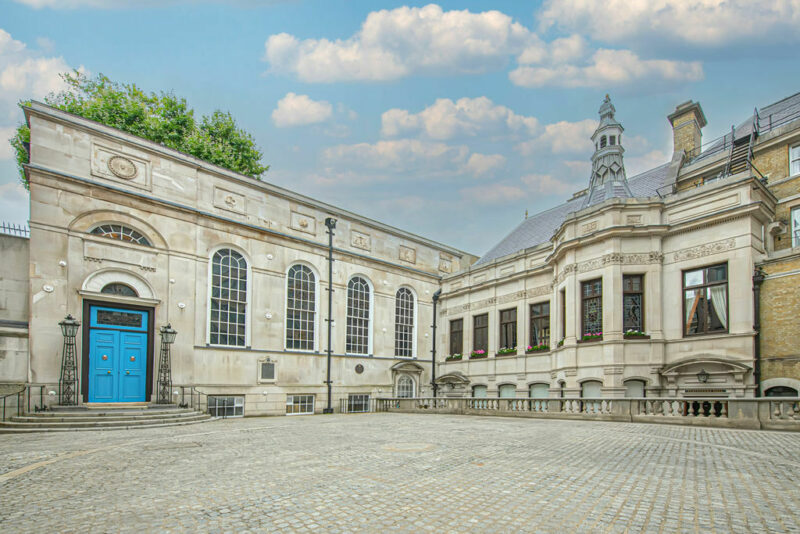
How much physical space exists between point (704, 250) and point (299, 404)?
57.5 ft

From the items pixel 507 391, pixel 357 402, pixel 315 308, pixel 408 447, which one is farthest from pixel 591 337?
pixel 315 308

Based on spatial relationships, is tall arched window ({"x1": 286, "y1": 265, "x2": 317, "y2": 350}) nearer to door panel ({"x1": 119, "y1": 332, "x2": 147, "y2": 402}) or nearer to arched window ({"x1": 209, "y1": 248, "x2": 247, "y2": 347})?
arched window ({"x1": 209, "y1": 248, "x2": 247, "y2": 347})

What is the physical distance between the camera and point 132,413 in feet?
48.2

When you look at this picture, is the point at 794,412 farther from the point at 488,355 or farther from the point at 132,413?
the point at 132,413

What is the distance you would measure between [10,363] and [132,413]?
→ 4009mm

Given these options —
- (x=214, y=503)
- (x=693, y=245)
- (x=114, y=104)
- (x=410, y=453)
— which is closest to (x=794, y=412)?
(x=693, y=245)

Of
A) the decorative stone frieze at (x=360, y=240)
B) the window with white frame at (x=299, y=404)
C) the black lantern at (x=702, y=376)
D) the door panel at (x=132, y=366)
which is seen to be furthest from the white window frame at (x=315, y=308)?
the black lantern at (x=702, y=376)

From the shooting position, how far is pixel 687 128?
22.1 m

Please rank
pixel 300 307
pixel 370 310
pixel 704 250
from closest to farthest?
pixel 704 250 → pixel 300 307 → pixel 370 310

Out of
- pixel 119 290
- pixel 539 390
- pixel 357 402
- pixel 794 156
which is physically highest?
pixel 794 156

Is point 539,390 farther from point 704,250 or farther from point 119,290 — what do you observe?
point 119,290

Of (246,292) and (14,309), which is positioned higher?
(246,292)

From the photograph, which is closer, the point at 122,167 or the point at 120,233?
the point at 120,233

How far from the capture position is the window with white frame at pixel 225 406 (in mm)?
19000
